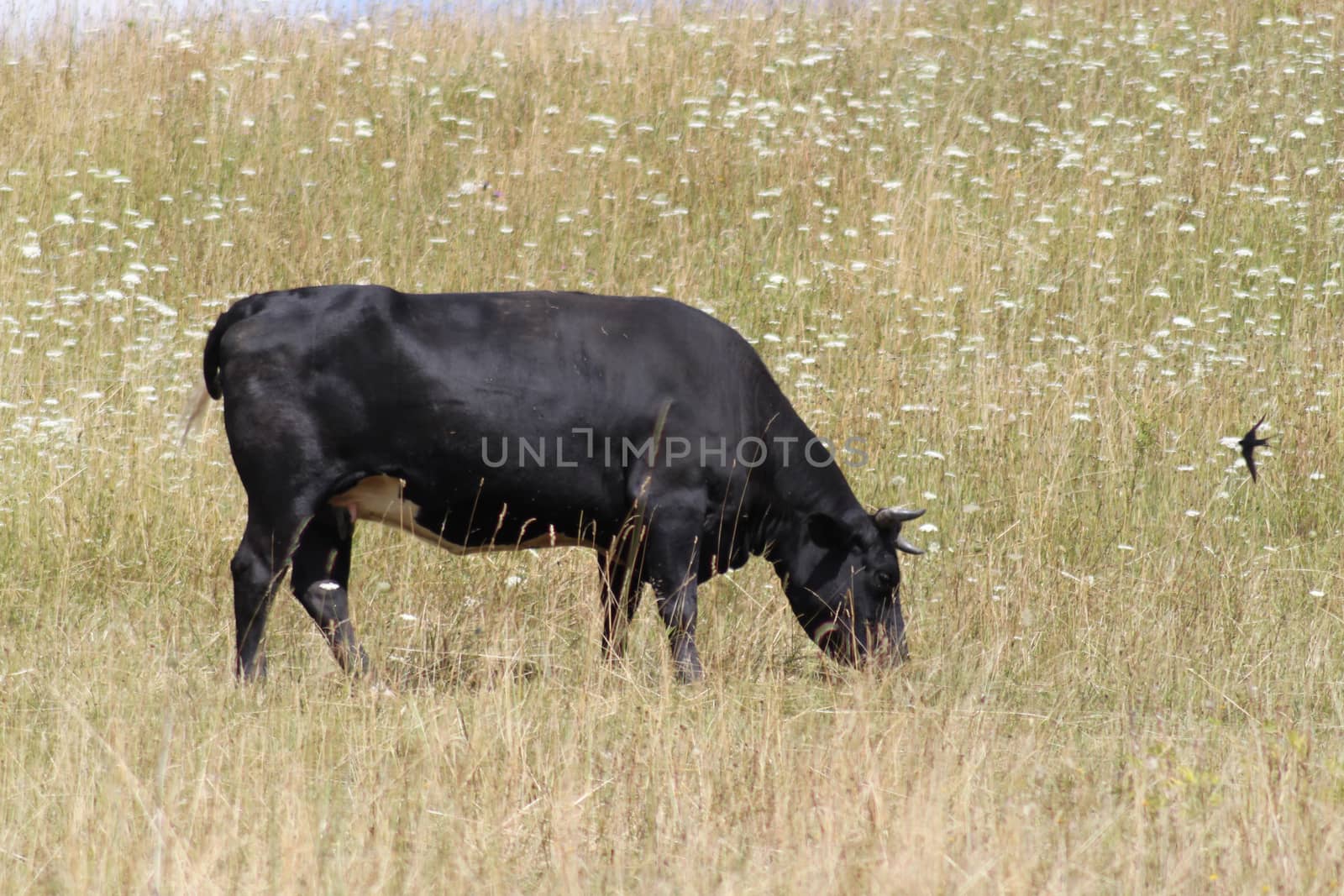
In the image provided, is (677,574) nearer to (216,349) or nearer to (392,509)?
(392,509)

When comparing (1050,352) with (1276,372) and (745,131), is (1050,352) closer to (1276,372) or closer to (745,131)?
(1276,372)

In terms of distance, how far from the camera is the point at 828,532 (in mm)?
5934

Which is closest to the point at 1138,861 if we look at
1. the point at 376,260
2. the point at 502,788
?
the point at 502,788

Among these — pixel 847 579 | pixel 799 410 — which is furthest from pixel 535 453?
pixel 799 410

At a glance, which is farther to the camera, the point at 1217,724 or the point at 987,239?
the point at 987,239

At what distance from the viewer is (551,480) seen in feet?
17.9

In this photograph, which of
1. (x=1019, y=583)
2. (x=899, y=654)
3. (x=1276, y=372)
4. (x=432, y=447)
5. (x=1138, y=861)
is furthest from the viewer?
(x=1276, y=372)

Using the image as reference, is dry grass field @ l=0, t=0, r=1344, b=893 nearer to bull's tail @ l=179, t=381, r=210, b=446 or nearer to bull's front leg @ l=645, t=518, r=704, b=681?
bull's front leg @ l=645, t=518, r=704, b=681

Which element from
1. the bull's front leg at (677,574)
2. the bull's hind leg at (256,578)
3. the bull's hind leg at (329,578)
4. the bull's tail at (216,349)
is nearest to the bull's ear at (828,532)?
the bull's front leg at (677,574)

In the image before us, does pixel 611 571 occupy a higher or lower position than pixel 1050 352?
lower

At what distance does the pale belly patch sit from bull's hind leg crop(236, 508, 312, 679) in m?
0.29

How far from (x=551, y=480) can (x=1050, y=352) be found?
13.9ft

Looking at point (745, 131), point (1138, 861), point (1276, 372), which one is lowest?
point (1138, 861)

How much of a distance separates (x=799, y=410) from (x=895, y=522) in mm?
1889
